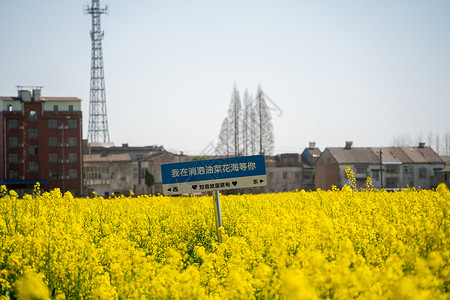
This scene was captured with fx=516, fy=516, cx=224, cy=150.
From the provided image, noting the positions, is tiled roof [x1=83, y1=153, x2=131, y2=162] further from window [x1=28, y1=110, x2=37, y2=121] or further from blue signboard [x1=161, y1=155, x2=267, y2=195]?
blue signboard [x1=161, y1=155, x2=267, y2=195]

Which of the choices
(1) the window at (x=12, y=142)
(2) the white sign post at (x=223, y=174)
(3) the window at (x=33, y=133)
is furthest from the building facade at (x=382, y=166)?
(2) the white sign post at (x=223, y=174)

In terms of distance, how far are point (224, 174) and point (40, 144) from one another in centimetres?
5400

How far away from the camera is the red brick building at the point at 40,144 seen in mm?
58781

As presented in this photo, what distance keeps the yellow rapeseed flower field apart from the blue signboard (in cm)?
79

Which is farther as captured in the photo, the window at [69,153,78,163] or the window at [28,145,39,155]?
the window at [69,153,78,163]

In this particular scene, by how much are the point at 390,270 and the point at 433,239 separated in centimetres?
→ 182

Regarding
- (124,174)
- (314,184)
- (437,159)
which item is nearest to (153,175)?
(124,174)

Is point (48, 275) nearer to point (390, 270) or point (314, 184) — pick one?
point (390, 270)

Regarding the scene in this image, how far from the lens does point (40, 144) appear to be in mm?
59375

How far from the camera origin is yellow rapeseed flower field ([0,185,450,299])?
4598 mm

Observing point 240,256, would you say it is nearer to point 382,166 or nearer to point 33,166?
point 33,166

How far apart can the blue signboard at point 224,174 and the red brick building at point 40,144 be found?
168 feet

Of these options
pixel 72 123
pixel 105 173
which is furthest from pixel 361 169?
pixel 72 123

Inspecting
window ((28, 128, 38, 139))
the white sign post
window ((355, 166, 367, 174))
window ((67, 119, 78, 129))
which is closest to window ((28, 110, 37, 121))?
window ((28, 128, 38, 139))
